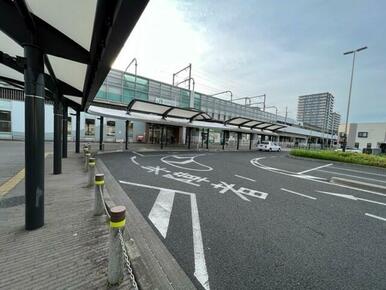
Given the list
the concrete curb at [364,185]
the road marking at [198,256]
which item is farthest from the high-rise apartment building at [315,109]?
the road marking at [198,256]

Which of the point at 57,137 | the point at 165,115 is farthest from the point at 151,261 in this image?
the point at 165,115

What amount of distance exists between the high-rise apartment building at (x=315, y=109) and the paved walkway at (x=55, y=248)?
61.0 metres

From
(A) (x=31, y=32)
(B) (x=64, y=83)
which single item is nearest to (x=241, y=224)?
(A) (x=31, y=32)

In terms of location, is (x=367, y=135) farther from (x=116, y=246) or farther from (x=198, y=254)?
(x=116, y=246)

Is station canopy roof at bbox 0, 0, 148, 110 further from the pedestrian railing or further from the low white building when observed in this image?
the low white building

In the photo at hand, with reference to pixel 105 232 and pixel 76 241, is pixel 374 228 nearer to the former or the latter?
pixel 105 232

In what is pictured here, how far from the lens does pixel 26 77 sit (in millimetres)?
2986

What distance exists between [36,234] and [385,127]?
2573 inches

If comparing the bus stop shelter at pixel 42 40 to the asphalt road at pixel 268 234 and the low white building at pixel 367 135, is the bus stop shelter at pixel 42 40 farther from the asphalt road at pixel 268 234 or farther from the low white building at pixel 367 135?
the low white building at pixel 367 135

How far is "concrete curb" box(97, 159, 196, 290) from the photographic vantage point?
7.50 feet

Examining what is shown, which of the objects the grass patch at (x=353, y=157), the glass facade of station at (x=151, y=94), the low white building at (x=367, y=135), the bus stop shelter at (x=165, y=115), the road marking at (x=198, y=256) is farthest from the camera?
the low white building at (x=367, y=135)

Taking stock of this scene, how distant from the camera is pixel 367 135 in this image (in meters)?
49.2

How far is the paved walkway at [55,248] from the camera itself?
7.32 ft

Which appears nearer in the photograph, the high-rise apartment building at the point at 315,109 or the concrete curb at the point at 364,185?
the concrete curb at the point at 364,185
